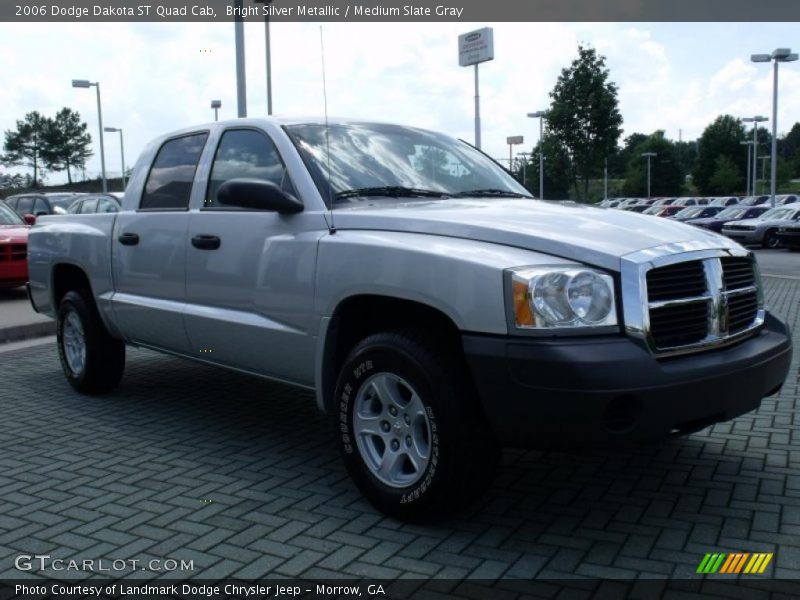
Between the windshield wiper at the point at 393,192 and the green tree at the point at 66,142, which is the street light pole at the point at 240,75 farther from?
the green tree at the point at 66,142

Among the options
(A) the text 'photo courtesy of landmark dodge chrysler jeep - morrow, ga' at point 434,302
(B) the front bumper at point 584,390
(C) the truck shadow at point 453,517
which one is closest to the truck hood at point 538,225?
(A) the text 'photo courtesy of landmark dodge chrysler jeep - morrow, ga' at point 434,302

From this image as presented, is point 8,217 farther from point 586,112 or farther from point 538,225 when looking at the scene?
point 586,112

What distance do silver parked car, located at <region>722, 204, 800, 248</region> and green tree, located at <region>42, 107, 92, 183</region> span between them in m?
71.3

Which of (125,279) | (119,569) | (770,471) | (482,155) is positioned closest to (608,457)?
(770,471)

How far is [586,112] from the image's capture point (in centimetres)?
3491

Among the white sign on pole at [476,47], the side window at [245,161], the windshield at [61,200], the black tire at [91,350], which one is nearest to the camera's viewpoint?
the side window at [245,161]

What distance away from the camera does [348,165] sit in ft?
15.3

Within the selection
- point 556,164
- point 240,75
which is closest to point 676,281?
point 240,75

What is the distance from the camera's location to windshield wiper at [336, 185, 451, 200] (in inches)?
177

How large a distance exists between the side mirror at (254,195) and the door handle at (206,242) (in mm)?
601

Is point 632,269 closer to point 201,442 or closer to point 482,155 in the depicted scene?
point 482,155

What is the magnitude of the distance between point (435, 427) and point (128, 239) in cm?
301

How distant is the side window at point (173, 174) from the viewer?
213 inches

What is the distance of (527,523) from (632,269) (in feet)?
3.99
